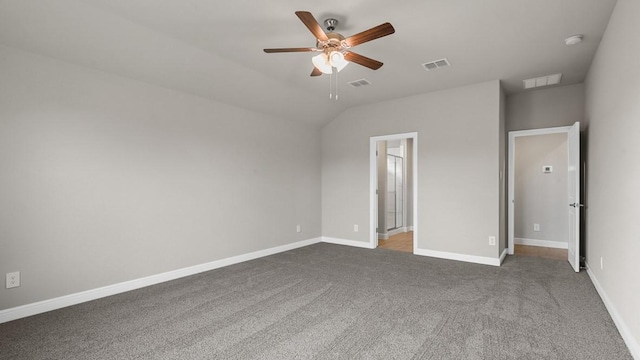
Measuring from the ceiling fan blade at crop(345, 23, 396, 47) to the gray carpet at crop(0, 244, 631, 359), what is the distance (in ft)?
7.60

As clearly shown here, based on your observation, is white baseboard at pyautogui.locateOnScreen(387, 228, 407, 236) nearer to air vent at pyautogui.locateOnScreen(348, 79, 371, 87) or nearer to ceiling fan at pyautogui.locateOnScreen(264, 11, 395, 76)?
air vent at pyautogui.locateOnScreen(348, 79, 371, 87)

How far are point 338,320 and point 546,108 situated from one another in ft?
15.1

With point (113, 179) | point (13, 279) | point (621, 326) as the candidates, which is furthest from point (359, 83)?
point (13, 279)

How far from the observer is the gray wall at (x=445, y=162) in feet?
14.3

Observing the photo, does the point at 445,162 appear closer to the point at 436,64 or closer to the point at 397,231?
the point at 436,64

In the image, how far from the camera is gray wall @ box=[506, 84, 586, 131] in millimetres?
4512

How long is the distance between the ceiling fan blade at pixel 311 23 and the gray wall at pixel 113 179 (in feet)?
7.56

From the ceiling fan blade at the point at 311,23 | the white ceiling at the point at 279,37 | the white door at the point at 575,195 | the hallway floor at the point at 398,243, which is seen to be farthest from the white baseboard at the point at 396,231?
the ceiling fan blade at the point at 311,23

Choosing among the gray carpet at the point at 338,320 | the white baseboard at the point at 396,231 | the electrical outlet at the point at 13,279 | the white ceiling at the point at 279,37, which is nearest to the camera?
the gray carpet at the point at 338,320

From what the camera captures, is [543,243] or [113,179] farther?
[543,243]

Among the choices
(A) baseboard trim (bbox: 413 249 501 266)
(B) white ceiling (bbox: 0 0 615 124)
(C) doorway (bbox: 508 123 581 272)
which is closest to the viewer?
(B) white ceiling (bbox: 0 0 615 124)

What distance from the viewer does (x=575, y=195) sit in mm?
4008

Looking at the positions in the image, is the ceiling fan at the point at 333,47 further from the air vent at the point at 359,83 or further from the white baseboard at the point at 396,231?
the white baseboard at the point at 396,231

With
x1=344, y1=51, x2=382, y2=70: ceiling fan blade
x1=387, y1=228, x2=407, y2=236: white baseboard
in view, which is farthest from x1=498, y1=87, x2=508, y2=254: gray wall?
x1=344, y1=51, x2=382, y2=70: ceiling fan blade
